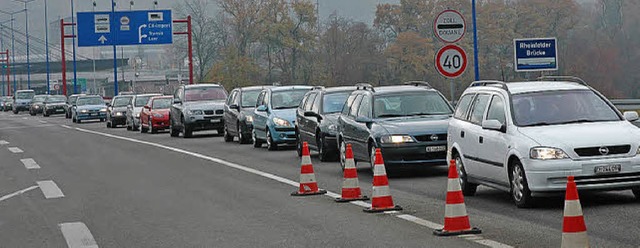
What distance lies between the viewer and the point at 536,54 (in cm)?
2444

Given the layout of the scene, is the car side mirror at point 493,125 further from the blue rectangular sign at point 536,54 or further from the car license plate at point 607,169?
the blue rectangular sign at point 536,54

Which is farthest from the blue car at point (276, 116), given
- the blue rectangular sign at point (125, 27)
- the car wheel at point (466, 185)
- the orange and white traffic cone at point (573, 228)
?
the blue rectangular sign at point (125, 27)

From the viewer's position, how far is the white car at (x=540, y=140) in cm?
1238

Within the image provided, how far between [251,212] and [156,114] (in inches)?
1132

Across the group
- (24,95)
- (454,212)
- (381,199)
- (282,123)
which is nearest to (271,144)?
(282,123)

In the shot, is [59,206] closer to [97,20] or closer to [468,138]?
[468,138]

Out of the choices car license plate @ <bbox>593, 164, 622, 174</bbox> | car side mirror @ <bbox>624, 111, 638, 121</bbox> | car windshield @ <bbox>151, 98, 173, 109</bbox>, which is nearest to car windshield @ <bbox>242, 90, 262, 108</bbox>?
car windshield @ <bbox>151, 98, 173, 109</bbox>

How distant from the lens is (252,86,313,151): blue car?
26953 mm

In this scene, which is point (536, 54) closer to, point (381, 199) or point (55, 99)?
point (381, 199)

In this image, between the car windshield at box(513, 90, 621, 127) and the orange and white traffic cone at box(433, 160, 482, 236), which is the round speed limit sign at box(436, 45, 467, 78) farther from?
the orange and white traffic cone at box(433, 160, 482, 236)

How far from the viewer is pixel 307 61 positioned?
308ft

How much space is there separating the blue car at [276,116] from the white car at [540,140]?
1170 cm

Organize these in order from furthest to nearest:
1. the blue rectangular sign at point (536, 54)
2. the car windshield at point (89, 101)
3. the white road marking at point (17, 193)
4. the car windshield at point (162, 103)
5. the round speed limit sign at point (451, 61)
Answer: the car windshield at point (89, 101) → the car windshield at point (162, 103) → the blue rectangular sign at point (536, 54) → the round speed limit sign at point (451, 61) → the white road marking at point (17, 193)

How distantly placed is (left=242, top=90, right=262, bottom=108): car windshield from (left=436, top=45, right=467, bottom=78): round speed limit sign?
899 centimetres
